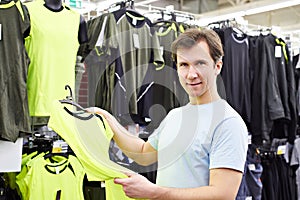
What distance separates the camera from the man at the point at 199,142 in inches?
53.0

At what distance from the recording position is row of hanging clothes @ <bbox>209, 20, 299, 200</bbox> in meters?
3.40

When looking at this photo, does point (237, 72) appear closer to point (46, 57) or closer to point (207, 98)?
point (46, 57)

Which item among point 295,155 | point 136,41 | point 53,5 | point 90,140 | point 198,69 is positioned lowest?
point 295,155

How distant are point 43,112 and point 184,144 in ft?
4.43

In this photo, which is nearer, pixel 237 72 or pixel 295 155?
pixel 237 72

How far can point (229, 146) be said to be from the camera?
1370mm

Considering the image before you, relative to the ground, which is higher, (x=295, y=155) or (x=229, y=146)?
(x=229, y=146)

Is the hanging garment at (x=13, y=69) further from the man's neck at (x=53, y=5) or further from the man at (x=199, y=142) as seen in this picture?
the man at (x=199, y=142)

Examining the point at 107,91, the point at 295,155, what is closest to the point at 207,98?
the point at 107,91

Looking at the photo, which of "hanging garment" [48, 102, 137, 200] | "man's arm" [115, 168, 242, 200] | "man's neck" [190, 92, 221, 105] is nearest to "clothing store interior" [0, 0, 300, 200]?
"hanging garment" [48, 102, 137, 200]

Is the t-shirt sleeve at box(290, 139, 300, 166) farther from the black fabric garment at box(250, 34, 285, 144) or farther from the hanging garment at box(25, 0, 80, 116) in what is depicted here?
the hanging garment at box(25, 0, 80, 116)

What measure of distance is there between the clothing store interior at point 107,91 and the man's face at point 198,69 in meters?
0.41

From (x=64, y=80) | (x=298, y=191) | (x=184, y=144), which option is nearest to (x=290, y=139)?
(x=298, y=191)

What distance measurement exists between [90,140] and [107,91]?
1.35 m
